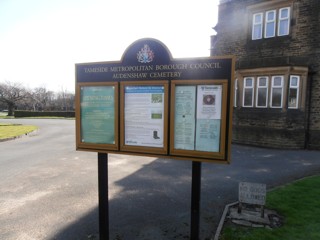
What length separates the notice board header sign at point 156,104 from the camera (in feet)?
9.97

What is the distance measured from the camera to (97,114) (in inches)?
142

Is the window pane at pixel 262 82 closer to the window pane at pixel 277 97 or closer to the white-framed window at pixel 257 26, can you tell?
the window pane at pixel 277 97

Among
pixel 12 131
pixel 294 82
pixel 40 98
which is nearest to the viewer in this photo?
pixel 294 82

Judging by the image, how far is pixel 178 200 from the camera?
18.5 feet

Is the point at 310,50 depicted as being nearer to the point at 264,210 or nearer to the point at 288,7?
the point at 288,7

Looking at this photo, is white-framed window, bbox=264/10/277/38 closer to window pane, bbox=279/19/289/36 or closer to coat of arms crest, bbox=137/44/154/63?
window pane, bbox=279/19/289/36

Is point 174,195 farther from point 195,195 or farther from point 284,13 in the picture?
point 284,13

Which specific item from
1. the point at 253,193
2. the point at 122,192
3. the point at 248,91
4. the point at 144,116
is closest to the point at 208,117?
the point at 144,116

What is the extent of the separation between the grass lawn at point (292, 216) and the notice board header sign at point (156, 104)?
1877 millimetres

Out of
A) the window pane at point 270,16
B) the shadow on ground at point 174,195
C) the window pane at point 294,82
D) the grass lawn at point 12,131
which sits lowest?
the grass lawn at point 12,131

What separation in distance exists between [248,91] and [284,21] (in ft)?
13.5

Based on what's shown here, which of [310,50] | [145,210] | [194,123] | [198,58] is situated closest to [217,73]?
[198,58]

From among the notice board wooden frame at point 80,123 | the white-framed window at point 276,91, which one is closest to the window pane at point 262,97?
the white-framed window at point 276,91

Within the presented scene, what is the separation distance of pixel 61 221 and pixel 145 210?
5.40ft
